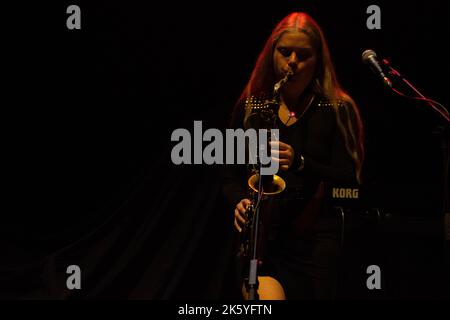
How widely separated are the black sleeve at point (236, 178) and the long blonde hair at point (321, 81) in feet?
0.20

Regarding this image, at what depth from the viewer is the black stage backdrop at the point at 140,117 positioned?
314 cm

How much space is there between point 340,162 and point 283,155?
362 mm

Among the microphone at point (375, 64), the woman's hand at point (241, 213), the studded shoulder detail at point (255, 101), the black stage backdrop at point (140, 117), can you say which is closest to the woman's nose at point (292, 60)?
the studded shoulder detail at point (255, 101)

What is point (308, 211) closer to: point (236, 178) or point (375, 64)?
point (236, 178)

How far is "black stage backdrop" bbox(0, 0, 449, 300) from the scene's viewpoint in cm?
314

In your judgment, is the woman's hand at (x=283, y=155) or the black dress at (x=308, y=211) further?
the black dress at (x=308, y=211)

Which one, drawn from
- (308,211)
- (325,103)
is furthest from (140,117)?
(308,211)

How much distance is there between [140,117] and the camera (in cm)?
319

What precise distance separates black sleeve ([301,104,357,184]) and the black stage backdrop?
95cm

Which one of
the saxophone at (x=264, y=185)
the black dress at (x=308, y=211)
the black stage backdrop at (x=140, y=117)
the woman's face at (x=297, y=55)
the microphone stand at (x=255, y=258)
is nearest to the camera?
the microphone stand at (x=255, y=258)

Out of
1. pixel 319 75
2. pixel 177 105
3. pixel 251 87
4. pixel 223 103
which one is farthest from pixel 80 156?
pixel 319 75

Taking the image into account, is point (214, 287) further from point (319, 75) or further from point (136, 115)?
point (319, 75)

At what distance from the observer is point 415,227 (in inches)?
105

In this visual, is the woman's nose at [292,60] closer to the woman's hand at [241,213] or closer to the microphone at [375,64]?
the microphone at [375,64]
